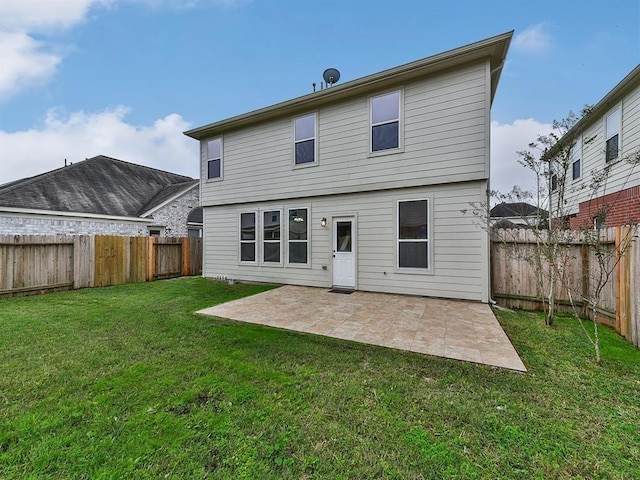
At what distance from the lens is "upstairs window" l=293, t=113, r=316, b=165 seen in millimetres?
7998

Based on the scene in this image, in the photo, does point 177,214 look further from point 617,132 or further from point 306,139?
point 617,132

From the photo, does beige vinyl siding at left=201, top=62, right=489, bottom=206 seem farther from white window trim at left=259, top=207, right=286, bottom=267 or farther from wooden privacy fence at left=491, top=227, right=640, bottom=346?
wooden privacy fence at left=491, top=227, right=640, bottom=346

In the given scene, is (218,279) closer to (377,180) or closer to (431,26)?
(377,180)

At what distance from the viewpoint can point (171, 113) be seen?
1655cm

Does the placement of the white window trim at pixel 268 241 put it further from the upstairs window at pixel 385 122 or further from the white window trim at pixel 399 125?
the upstairs window at pixel 385 122

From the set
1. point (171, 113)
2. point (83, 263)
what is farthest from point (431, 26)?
point (171, 113)

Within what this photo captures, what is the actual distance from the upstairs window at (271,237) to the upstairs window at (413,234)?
3643 mm

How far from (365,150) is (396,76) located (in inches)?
69.8

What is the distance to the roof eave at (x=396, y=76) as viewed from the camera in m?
5.74

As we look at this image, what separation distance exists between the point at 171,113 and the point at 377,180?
15.2 metres

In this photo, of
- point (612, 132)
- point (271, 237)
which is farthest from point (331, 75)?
point (612, 132)

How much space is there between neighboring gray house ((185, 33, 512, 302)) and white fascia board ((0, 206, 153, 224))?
6.99 m

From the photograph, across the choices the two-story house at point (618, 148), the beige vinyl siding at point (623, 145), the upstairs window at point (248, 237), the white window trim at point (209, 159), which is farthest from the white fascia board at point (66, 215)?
the beige vinyl siding at point (623, 145)

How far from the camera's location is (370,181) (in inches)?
282
